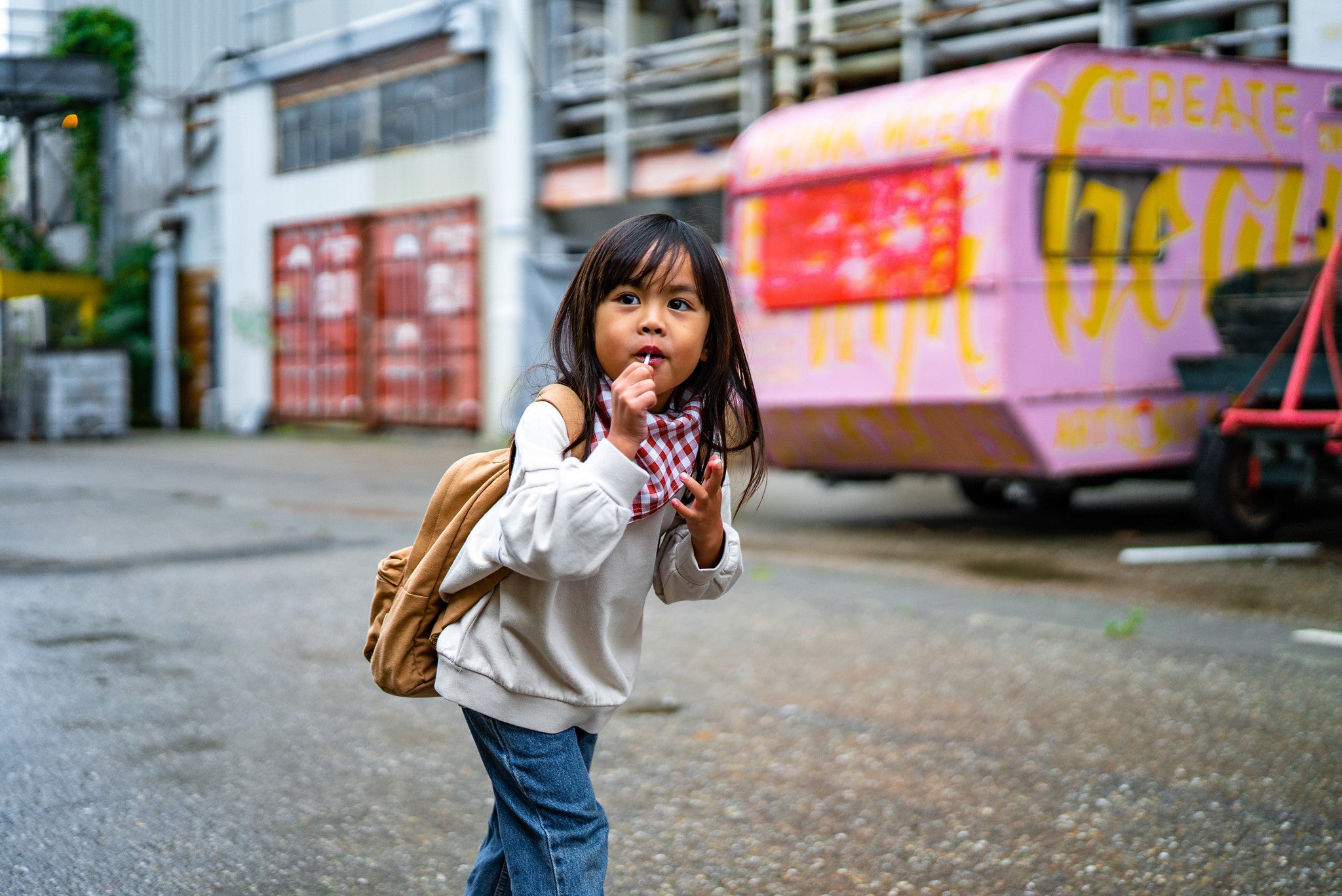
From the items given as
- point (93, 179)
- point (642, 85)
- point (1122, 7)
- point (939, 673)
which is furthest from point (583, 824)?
point (93, 179)

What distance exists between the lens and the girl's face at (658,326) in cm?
219

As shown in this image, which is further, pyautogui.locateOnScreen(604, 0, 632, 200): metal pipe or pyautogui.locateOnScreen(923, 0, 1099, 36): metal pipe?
pyautogui.locateOnScreen(604, 0, 632, 200): metal pipe

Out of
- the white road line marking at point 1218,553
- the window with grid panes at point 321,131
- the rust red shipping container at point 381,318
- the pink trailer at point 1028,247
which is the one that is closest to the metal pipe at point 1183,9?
the pink trailer at point 1028,247

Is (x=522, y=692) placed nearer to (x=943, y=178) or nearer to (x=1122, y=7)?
(x=943, y=178)

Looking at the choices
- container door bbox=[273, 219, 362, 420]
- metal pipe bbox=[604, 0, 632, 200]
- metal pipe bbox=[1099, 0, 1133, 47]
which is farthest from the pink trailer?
container door bbox=[273, 219, 362, 420]

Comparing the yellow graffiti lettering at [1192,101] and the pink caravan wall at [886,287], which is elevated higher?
the yellow graffiti lettering at [1192,101]

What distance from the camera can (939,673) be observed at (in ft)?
17.4

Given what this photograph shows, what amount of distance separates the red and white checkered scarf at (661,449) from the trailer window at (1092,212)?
655 centimetres

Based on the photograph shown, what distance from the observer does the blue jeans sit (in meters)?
2.26

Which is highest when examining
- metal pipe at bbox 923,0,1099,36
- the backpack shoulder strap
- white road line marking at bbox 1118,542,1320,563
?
metal pipe at bbox 923,0,1099,36

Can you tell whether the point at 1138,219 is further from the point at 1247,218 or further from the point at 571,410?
the point at 571,410

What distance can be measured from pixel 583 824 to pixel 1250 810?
2179mm

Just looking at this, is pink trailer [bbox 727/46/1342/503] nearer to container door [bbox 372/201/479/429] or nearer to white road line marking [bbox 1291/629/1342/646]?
white road line marking [bbox 1291/629/1342/646]

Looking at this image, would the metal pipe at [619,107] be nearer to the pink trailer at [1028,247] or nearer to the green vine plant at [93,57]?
the pink trailer at [1028,247]
